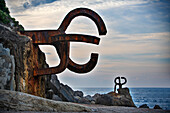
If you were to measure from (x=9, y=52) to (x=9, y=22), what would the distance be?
9.72 ft

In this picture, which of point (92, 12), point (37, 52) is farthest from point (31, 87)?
point (92, 12)

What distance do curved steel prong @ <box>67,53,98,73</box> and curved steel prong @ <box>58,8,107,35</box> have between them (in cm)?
87

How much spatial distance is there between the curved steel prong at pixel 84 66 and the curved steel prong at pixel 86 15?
87cm

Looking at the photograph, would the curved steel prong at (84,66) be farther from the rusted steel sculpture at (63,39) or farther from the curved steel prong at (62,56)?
the curved steel prong at (62,56)

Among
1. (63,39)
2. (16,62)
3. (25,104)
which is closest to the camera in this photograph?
(25,104)

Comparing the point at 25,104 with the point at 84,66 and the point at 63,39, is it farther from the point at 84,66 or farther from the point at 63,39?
the point at 84,66

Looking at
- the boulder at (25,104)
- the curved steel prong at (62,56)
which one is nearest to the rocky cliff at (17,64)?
the boulder at (25,104)

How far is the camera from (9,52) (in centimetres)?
569

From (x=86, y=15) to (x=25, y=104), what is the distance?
4213mm

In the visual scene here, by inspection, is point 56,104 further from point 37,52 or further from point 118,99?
point 118,99

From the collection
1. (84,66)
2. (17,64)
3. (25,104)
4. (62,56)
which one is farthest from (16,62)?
(84,66)

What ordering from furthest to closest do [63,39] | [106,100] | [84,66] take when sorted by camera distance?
1. [106,100]
2. [84,66]
3. [63,39]

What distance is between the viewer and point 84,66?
7.72m

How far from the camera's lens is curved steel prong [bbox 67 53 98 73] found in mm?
7455
